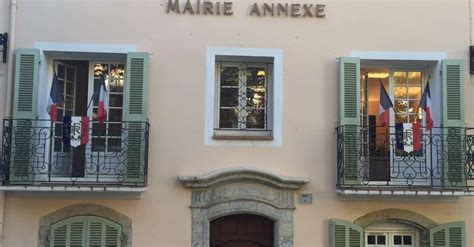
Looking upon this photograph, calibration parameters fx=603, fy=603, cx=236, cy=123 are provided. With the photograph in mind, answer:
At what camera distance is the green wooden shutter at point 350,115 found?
29.5ft

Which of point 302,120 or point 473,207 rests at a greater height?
point 302,120

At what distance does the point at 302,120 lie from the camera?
9312 millimetres

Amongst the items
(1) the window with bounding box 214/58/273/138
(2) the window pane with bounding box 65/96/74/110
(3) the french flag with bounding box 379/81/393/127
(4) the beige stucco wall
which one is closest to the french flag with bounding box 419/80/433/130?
(3) the french flag with bounding box 379/81/393/127

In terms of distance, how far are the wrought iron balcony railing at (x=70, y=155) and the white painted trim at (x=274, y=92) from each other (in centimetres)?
99

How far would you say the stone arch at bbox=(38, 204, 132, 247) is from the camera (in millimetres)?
8906

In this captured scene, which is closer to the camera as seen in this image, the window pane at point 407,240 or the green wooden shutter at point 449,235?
the green wooden shutter at point 449,235

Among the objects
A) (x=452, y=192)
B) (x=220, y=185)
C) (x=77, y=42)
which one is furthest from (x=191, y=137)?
(x=452, y=192)

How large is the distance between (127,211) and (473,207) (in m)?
5.31

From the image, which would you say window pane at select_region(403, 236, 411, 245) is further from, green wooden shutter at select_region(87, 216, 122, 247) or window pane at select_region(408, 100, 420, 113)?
green wooden shutter at select_region(87, 216, 122, 247)

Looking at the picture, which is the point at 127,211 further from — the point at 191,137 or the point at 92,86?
the point at 92,86

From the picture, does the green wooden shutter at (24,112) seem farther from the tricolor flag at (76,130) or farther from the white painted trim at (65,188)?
the tricolor flag at (76,130)

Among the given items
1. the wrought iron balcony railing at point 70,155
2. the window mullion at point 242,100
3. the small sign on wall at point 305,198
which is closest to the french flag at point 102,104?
the wrought iron balcony railing at point 70,155

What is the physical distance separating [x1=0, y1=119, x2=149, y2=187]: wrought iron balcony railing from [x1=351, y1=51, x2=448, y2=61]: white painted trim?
3549 mm

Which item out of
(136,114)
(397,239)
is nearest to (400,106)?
(397,239)
